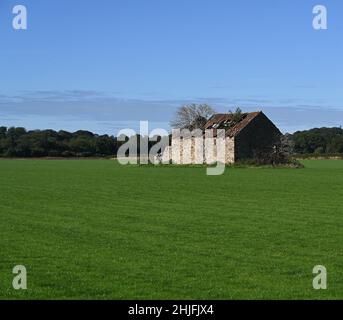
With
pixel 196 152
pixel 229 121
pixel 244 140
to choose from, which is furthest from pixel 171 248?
pixel 229 121

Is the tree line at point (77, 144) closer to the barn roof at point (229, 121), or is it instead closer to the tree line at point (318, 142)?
the tree line at point (318, 142)

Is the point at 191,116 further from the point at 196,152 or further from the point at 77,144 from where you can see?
the point at 77,144

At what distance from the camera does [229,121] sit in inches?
3447

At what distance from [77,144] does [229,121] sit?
79370 millimetres

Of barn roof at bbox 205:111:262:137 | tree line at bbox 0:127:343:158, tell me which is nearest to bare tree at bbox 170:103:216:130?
barn roof at bbox 205:111:262:137

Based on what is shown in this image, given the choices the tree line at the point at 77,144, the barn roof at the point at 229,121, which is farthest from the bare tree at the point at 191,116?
the tree line at the point at 77,144

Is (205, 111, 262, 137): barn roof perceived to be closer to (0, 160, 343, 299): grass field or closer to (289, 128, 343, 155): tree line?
(0, 160, 343, 299): grass field

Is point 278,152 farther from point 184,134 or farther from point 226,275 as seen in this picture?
point 226,275

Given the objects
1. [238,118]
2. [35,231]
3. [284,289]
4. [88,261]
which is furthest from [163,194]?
[238,118]

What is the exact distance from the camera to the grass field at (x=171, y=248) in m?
11.2

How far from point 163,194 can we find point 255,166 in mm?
46879

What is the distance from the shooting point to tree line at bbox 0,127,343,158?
153250 millimetres

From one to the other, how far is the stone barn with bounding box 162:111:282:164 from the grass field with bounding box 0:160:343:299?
54689mm
